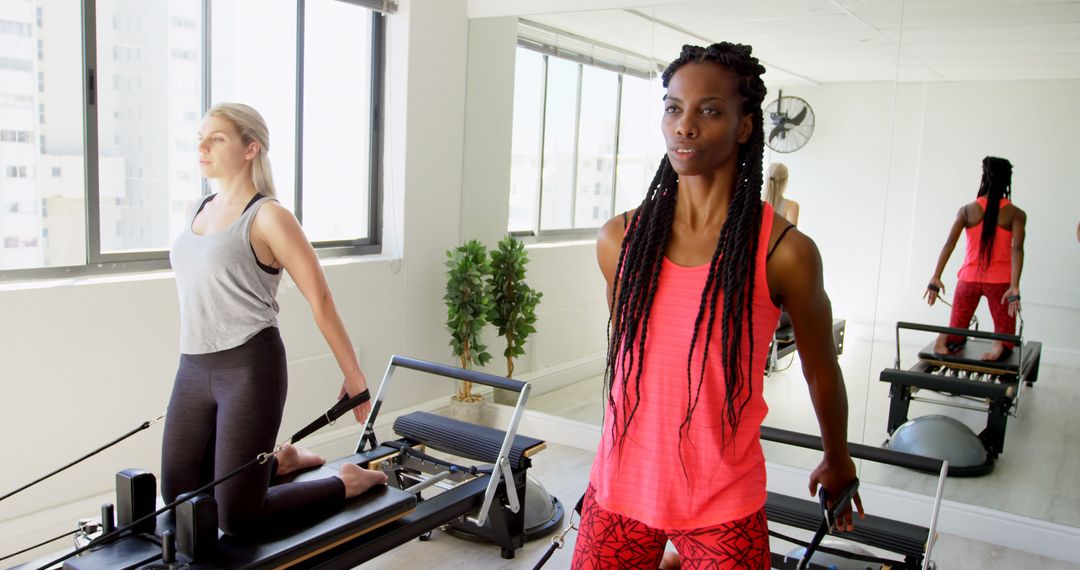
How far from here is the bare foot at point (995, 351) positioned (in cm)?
359

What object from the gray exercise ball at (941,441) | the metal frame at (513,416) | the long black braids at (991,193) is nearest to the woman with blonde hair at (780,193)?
the long black braids at (991,193)

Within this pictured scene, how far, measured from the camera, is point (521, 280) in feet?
15.2

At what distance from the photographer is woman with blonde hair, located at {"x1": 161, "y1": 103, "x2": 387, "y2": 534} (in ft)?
6.87

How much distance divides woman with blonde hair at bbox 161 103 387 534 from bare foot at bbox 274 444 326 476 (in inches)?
18.3

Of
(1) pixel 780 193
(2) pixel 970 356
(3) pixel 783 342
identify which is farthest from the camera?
(1) pixel 780 193

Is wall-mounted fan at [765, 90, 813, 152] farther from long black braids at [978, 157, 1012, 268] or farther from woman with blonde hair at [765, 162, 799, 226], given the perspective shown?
long black braids at [978, 157, 1012, 268]

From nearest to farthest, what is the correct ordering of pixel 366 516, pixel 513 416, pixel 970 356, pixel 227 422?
pixel 227 422, pixel 366 516, pixel 513 416, pixel 970 356

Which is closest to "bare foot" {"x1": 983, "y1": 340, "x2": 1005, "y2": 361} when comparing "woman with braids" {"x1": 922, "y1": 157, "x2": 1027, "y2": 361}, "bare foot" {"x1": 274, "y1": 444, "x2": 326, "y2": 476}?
"woman with braids" {"x1": 922, "y1": 157, "x2": 1027, "y2": 361}

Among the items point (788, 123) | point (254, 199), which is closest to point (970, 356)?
point (788, 123)

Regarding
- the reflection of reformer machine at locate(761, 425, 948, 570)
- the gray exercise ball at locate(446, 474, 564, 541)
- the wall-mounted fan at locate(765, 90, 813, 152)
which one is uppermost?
the wall-mounted fan at locate(765, 90, 813, 152)

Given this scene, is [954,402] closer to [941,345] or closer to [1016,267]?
[941,345]

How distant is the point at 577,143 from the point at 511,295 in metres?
0.91

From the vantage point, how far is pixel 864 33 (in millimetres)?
3697

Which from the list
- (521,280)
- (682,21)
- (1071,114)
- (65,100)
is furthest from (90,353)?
(1071,114)
